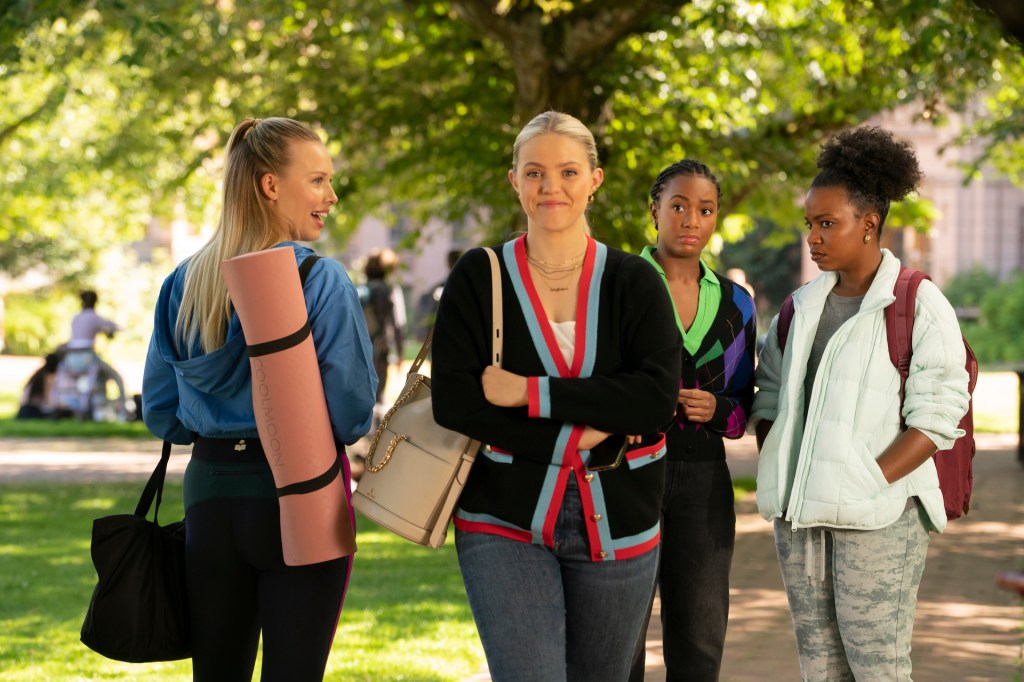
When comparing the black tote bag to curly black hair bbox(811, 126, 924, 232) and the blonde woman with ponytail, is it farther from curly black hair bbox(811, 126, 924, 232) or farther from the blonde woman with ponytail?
curly black hair bbox(811, 126, 924, 232)

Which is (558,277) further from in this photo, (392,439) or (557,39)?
(557,39)

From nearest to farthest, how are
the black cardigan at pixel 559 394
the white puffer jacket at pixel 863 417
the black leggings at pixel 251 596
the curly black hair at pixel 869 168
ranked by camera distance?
the black cardigan at pixel 559 394, the black leggings at pixel 251 596, the white puffer jacket at pixel 863 417, the curly black hair at pixel 869 168

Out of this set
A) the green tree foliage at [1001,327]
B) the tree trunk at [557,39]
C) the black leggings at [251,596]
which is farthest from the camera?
the green tree foliage at [1001,327]

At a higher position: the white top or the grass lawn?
the white top

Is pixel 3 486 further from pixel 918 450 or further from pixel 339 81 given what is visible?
pixel 918 450

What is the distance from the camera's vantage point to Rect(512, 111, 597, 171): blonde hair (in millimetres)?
3475

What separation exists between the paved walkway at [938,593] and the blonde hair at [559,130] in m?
3.53

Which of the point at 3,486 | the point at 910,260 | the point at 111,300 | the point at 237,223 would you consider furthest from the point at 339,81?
the point at 910,260

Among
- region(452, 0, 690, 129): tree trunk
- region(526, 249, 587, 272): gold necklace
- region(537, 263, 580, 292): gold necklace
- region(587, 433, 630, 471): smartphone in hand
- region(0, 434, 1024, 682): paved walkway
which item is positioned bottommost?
region(0, 434, 1024, 682): paved walkway

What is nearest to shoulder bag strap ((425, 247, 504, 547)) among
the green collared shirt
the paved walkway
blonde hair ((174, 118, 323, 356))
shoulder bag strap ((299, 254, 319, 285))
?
shoulder bag strap ((299, 254, 319, 285))

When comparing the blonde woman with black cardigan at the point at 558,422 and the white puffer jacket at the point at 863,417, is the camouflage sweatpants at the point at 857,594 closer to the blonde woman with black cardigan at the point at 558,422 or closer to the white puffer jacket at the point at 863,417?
the white puffer jacket at the point at 863,417

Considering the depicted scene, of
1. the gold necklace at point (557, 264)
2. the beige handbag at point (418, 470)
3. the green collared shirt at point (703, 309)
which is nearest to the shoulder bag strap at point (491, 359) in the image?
the beige handbag at point (418, 470)

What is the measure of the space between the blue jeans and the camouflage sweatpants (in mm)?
756

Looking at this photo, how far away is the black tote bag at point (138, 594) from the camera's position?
3.57m
